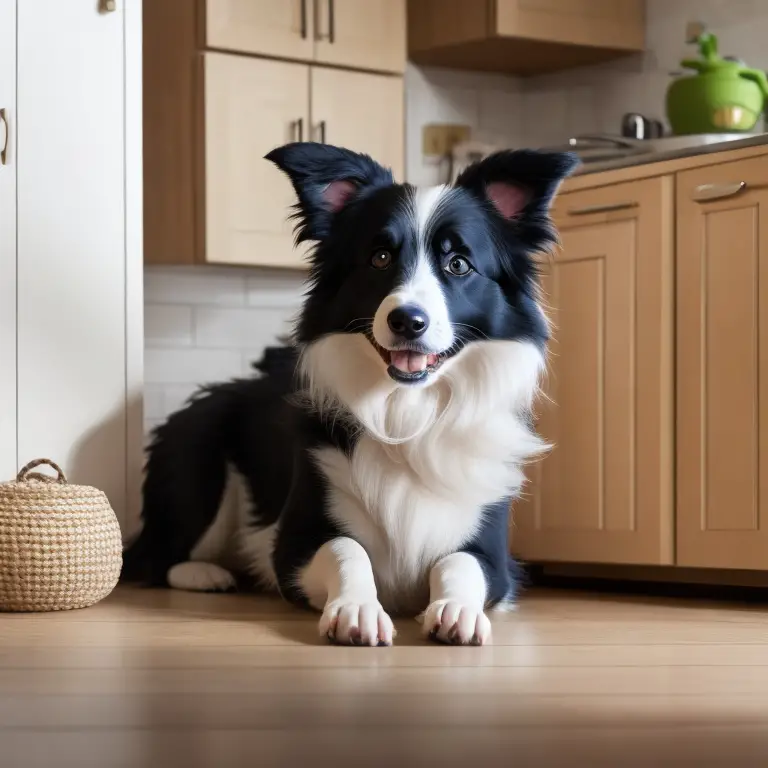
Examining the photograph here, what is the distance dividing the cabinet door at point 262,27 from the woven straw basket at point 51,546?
150cm

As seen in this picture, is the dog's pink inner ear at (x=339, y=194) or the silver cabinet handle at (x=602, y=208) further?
the silver cabinet handle at (x=602, y=208)

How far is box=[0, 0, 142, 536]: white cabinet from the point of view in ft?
9.65

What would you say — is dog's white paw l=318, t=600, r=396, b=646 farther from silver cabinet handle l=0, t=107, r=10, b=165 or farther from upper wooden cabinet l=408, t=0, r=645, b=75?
upper wooden cabinet l=408, t=0, r=645, b=75

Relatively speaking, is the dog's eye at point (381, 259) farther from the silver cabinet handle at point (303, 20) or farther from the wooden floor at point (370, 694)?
the silver cabinet handle at point (303, 20)

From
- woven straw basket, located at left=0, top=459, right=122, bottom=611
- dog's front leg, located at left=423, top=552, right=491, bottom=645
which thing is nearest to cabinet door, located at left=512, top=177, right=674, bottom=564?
dog's front leg, located at left=423, top=552, right=491, bottom=645

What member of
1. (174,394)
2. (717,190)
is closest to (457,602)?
(717,190)

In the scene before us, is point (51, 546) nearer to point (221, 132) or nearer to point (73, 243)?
point (73, 243)

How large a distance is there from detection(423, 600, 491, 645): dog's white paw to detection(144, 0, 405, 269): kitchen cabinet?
1.68 m

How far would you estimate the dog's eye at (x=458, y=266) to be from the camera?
227 cm

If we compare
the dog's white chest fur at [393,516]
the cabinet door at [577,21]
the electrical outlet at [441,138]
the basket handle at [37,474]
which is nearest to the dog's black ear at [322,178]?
the dog's white chest fur at [393,516]

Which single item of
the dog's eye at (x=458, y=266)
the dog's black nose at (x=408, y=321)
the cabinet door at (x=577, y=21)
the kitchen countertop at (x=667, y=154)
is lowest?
the dog's black nose at (x=408, y=321)

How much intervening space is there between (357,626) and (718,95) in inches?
75.8

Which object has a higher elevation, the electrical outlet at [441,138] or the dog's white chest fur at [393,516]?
the electrical outlet at [441,138]

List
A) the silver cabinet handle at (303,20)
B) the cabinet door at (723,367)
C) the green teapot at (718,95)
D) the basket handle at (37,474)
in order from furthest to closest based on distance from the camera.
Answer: the silver cabinet handle at (303,20), the green teapot at (718,95), the cabinet door at (723,367), the basket handle at (37,474)
